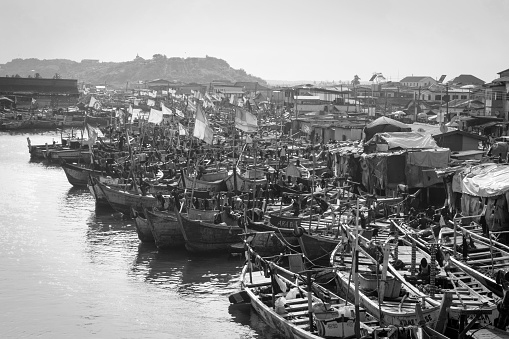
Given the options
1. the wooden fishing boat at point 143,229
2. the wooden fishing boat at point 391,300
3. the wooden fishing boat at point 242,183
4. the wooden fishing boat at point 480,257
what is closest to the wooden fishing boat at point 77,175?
the wooden fishing boat at point 242,183

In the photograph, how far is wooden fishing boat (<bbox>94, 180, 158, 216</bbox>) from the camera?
1406 inches

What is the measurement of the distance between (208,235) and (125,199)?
943 cm

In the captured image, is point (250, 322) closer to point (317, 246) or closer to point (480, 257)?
point (317, 246)

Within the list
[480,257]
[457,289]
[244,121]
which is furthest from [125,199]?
[457,289]

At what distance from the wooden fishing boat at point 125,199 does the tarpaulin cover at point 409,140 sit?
11533mm

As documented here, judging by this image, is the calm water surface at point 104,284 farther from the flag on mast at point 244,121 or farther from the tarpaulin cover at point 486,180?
the tarpaulin cover at point 486,180

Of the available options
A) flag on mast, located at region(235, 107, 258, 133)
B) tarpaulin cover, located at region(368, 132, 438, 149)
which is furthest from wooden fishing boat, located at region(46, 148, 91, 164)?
tarpaulin cover, located at region(368, 132, 438, 149)

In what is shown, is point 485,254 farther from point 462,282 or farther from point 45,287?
point 45,287

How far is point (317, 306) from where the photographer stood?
1808 centimetres

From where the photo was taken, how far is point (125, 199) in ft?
120

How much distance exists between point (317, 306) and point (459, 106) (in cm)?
5215

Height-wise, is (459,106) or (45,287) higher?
(459,106)

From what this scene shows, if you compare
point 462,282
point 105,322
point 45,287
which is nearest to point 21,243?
point 45,287

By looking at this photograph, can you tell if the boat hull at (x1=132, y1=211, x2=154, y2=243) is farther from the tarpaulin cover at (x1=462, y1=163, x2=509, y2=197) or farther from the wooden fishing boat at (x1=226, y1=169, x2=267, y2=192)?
the tarpaulin cover at (x1=462, y1=163, x2=509, y2=197)
